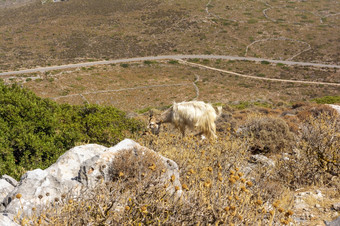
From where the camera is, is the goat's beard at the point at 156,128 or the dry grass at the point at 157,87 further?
the dry grass at the point at 157,87

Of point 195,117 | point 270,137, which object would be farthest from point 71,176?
point 270,137

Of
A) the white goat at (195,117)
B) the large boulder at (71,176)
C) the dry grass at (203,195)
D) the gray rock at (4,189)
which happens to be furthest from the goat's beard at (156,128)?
the gray rock at (4,189)

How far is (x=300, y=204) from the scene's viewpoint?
4.59 meters

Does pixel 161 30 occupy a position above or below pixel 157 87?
above

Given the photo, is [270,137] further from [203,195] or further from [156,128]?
[203,195]

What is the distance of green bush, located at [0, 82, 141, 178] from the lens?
21.3 feet

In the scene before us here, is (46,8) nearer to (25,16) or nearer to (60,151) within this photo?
(25,16)

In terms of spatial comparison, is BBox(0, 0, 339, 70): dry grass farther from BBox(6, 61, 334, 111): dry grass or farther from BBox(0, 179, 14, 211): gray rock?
BBox(0, 179, 14, 211): gray rock

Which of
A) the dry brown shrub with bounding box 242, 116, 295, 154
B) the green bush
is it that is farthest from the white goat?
the green bush

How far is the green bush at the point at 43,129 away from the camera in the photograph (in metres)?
6.48

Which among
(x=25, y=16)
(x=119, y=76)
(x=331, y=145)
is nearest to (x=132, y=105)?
(x=119, y=76)

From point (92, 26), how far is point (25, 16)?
2401 cm

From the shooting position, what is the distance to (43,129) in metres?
7.84

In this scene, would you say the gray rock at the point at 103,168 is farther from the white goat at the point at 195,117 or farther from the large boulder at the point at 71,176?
the white goat at the point at 195,117
